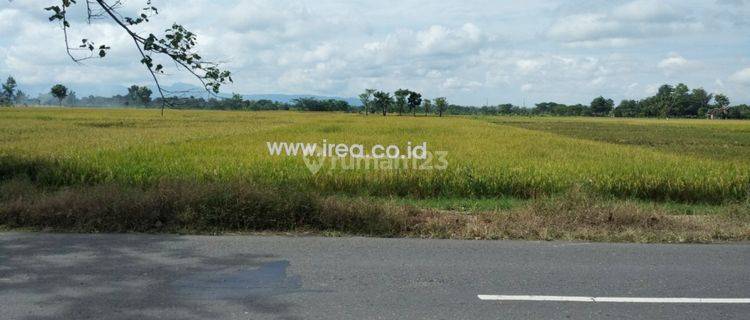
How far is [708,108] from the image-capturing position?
121 meters

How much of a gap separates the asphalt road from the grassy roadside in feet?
1.44

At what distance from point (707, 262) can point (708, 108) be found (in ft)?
441

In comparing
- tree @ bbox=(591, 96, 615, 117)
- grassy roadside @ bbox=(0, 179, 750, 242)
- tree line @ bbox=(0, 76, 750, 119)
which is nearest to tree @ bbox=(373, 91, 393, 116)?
tree line @ bbox=(0, 76, 750, 119)

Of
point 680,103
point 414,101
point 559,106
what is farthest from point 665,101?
point 414,101

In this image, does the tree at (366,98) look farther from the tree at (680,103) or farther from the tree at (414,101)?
the tree at (680,103)

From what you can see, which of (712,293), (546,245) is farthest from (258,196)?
(712,293)

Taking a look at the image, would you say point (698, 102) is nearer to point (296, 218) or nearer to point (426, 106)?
point (426, 106)

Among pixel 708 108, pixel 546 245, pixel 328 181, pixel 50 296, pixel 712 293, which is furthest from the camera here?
pixel 708 108

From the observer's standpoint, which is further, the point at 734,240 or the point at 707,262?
the point at 734,240

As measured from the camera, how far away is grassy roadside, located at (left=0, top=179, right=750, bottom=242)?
739cm

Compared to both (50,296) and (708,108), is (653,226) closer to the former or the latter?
(50,296)

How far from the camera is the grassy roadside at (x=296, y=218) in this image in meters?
7.39

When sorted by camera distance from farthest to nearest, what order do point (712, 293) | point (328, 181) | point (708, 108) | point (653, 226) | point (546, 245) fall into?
1. point (708, 108)
2. point (328, 181)
3. point (653, 226)
4. point (546, 245)
5. point (712, 293)

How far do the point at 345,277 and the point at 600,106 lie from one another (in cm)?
14151
